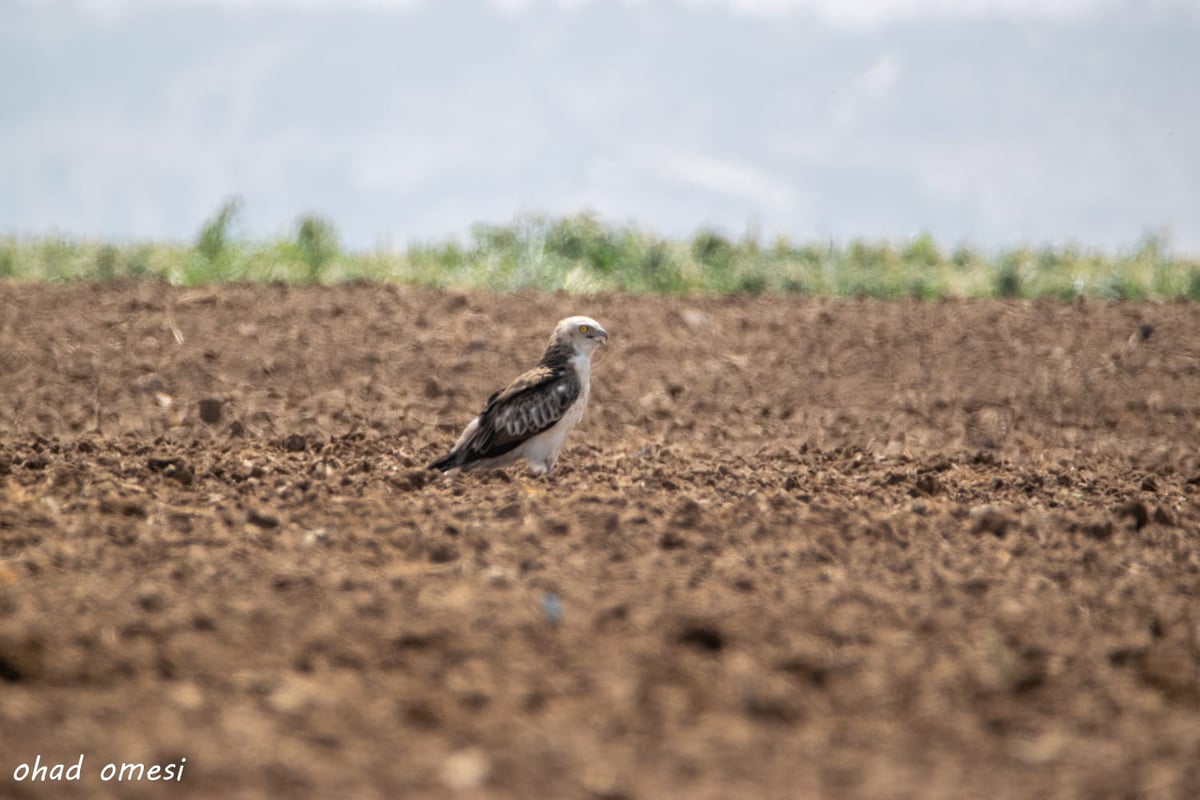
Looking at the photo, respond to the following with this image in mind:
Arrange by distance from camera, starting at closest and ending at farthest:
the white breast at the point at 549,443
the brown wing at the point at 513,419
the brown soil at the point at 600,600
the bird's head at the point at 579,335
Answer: the brown soil at the point at 600,600 → the brown wing at the point at 513,419 → the white breast at the point at 549,443 → the bird's head at the point at 579,335

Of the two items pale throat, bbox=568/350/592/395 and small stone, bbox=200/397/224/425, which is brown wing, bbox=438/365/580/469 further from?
small stone, bbox=200/397/224/425

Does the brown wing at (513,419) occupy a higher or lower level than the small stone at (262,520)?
higher

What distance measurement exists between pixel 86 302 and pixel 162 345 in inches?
114

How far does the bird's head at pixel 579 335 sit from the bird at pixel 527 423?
29 centimetres

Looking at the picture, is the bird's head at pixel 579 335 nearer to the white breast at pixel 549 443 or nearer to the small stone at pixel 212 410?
the white breast at pixel 549 443

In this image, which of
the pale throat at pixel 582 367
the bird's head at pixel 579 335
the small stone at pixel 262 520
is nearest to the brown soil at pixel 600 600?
the small stone at pixel 262 520

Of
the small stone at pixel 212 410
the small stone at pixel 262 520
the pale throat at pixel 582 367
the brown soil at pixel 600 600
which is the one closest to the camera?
the brown soil at pixel 600 600

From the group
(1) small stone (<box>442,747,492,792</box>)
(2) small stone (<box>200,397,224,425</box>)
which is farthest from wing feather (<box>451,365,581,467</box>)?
(1) small stone (<box>442,747,492,792</box>)

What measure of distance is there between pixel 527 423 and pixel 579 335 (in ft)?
3.61

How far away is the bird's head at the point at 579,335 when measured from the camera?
12469 mm

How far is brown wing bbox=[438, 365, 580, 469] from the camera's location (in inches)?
464

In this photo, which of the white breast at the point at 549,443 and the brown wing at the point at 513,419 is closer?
the brown wing at the point at 513,419

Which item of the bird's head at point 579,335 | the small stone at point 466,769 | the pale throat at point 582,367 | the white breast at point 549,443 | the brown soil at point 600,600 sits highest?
the bird's head at point 579,335

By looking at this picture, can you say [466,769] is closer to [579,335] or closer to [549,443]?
[549,443]
